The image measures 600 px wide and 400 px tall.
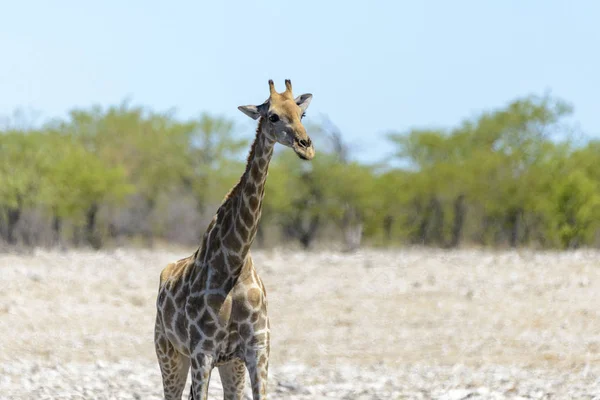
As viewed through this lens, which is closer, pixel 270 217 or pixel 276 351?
pixel 276 351

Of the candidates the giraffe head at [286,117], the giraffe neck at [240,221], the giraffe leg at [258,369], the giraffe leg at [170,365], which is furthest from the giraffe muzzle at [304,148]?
the giraffe leg at [170,365]

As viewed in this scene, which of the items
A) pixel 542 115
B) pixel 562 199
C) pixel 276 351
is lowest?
pixel 276 351

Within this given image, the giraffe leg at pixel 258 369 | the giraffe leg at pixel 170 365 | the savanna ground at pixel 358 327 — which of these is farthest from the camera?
the savanna ground at pixel 358 327

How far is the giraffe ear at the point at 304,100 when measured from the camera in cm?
656

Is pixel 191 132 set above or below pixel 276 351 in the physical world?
above

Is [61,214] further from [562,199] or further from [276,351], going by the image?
[276,351]

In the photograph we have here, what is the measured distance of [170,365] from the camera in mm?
7496

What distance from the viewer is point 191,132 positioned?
172 ft

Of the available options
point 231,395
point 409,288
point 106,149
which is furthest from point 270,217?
point 231,395

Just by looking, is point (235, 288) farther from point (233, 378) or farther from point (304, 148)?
point (304, 148)

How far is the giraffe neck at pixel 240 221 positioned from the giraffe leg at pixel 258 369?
0.51m

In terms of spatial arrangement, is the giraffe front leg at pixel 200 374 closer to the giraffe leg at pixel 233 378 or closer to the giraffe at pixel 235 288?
the giraffe at pixel 235 288

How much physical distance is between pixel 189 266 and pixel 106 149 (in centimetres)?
4703

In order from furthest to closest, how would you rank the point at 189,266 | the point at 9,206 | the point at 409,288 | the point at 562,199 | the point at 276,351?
the point at 9,206
the point at 562,199
the point at 409,288
the point at 276,351
the point at 189,266
